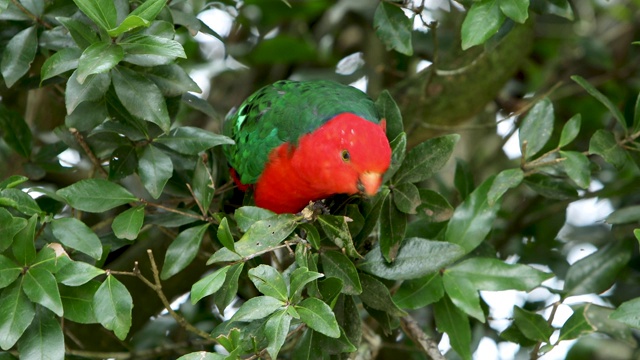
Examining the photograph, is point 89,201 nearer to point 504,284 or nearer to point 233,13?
point 504,284

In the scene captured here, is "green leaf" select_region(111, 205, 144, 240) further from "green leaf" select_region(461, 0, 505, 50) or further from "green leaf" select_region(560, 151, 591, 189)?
"green leaf" select_region(560, 151, 591, 189)

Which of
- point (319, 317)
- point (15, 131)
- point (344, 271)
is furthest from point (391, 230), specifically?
point (15, 131)

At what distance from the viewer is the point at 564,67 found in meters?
4.55

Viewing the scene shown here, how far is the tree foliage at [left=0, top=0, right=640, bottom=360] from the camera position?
2.05 metres

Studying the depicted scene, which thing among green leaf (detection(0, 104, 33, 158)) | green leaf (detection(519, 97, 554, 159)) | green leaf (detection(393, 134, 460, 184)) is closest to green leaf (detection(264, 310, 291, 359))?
green leaf (detection(393, 134, 460, 184))

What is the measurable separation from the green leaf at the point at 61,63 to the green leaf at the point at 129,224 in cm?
42

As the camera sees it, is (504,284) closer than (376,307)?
No

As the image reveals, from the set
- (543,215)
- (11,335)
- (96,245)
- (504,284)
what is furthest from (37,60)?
(543,215)

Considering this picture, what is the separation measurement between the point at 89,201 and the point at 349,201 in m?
0.76

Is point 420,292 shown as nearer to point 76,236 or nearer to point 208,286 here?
point 208,286

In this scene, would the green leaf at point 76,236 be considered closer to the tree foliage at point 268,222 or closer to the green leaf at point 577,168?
the tree foliage at point 268,222

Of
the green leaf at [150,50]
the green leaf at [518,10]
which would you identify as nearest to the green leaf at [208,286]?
the green leaf at [150,50]

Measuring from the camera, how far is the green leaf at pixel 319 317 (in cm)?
189

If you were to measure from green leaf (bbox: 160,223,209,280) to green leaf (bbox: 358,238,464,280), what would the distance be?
1.51ft
